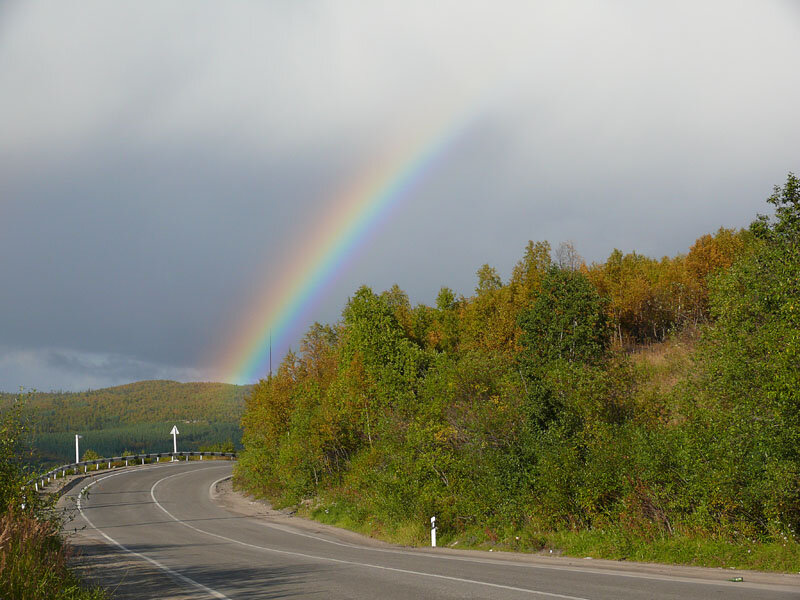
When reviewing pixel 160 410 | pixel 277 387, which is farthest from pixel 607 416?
pixel 160 410

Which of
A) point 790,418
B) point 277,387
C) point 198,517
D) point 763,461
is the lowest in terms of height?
point 198,517

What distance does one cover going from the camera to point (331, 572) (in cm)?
1558

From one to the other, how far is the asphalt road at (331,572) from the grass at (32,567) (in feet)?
6.41

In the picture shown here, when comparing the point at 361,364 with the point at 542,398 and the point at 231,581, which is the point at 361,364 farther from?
the point at 231,581

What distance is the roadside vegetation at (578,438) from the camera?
51.9 ft

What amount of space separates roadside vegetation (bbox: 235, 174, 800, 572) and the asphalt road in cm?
234

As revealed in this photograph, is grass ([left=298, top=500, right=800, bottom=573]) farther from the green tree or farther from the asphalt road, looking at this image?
the green tree

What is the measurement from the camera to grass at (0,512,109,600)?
9.59 m

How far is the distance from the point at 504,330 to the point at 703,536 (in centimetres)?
2813

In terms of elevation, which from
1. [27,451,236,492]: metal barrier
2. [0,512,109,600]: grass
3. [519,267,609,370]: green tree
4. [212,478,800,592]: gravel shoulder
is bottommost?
[212,478,800,592]: gravel shoulder

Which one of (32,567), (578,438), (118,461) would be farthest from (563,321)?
(118,461)

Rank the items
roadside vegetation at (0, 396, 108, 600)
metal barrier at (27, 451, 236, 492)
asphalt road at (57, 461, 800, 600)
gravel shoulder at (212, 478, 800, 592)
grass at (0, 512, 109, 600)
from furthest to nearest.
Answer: metal barrier at (27, 451, 236, 492)
gravel shoulder at (212, 478, 800, 592)
asphalt road at (57, 461, 800, 600)
roadside vegetation at (0, 396, 108, 600)
grass at (0, 512, 109, 600)

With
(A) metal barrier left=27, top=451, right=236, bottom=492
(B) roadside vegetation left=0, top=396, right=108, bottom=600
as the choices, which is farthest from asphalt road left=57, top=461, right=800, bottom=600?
(A) metal barrier left=27, top=451, right=236, bottom=492

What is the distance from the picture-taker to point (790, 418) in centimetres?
1463
